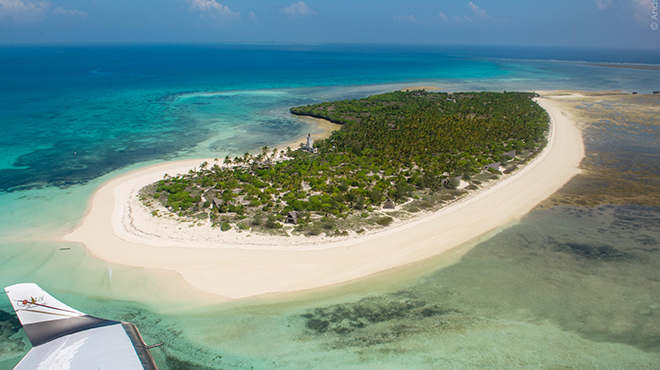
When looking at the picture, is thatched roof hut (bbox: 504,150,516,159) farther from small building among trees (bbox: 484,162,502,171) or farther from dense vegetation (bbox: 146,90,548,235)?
small building among trees (bbox: 484,162,502,171)

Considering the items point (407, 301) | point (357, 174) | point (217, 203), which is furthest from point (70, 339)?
point (357, 174)

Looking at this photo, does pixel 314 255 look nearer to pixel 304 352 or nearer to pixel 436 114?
pixel 304 352

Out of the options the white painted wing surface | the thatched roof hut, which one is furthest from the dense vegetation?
the white painted wing surface

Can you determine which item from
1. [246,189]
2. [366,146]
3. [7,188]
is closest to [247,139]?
[366,146]

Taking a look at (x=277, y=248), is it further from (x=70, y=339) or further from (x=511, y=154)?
(x=511, y=154)

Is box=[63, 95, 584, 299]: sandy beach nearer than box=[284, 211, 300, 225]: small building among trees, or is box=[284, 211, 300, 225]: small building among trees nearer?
box=[63, 95, 584, 299]: sandy beach
